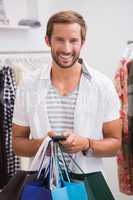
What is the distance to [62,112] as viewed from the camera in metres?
1.27

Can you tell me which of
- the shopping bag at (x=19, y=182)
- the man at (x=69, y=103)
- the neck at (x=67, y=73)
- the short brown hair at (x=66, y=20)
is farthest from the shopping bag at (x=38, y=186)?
the short brown hair at (x=66, y=20)

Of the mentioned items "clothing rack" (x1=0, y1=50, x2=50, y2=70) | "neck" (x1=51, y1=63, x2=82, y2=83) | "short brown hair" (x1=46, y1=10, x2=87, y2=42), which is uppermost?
"short brown hair" (x1=46, y1=10, x2=87, y2=42)

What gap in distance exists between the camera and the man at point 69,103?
1232mm

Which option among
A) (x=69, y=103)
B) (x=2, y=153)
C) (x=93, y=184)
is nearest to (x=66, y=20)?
(x=69, y=103)

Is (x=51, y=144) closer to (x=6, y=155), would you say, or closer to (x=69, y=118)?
(x=69, y=118)

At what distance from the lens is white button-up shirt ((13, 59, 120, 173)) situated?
1267 mm

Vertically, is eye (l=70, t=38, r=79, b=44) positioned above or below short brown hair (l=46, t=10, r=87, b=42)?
below

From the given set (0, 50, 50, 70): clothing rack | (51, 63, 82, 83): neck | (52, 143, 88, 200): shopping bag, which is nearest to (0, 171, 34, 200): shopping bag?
(52, 143, 88, 200): shopping bag

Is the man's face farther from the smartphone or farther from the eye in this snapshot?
the smartphone

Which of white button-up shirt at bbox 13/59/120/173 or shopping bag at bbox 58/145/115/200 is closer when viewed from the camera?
shopping bag at bbox 58/145/115/200

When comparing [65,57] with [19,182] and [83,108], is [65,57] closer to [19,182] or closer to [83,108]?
[83,108]

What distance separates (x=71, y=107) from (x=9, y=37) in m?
1.10

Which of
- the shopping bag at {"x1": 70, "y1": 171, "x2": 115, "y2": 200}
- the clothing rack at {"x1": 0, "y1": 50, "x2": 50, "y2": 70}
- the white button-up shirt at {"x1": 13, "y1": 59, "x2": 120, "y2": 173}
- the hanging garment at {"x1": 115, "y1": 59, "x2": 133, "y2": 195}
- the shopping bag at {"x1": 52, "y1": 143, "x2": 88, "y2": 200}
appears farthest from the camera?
the clothing rack at {"x1": 0, "y1": 50, "x2": 50, "y2": 70}

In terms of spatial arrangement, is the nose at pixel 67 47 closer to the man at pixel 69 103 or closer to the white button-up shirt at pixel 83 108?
the man at pixel 69 103
